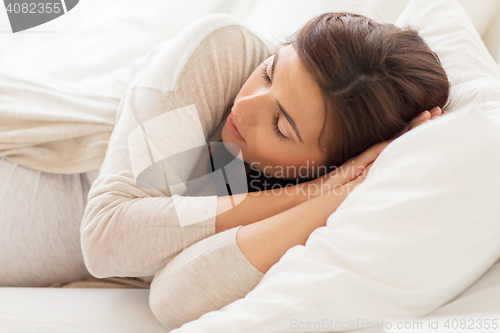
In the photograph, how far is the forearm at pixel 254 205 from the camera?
0.74 metres

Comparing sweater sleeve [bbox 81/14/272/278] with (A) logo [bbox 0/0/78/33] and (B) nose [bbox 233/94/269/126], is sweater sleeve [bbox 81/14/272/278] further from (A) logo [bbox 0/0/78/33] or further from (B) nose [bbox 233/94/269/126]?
(A) logo [bbox 0/0/78/33]

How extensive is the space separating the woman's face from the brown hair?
0.03 m

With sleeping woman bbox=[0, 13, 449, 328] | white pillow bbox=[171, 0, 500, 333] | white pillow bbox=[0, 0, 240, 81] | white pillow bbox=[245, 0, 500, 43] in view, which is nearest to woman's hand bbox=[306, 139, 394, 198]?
sleeping woman bbox=[0, 13, 449, 328]

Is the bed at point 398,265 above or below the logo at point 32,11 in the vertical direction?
below

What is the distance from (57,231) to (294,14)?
1007 millimetres

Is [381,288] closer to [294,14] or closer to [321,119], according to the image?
[321,119]

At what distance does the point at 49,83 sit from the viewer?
978mm

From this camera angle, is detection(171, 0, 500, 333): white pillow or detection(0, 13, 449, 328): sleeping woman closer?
detection(171, 0, 500, 333): white pillow

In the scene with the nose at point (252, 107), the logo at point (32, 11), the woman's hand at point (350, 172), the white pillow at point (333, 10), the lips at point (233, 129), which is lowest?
the woman's hand at point (350, 172)

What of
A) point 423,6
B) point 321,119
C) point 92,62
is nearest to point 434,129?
point 321,119

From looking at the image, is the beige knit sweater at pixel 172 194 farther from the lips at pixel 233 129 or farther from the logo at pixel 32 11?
the logo at pixel 32 11

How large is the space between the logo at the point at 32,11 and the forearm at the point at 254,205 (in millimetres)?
1136

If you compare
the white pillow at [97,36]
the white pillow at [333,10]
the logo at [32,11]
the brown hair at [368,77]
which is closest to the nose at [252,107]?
the brown hair at [368,77]

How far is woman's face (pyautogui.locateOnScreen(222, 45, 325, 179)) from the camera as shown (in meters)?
0.75
